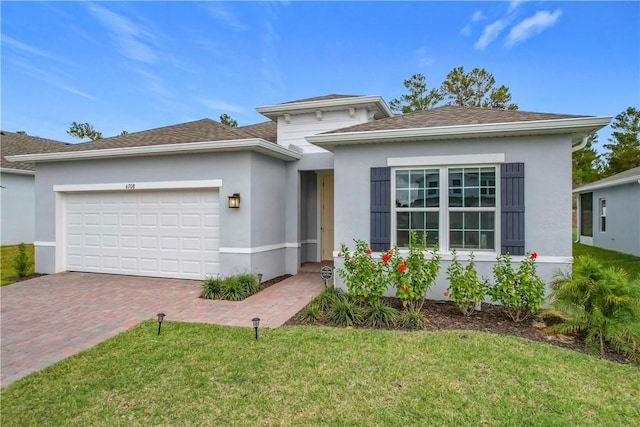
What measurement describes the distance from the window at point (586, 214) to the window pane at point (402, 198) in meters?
17.0

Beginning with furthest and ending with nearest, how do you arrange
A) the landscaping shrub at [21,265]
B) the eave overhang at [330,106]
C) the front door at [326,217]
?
the front door at [326,217] → the landscaping shrub at [21,265] → the eave overhang at [330,106]

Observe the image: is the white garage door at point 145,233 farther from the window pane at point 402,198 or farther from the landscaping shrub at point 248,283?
the window pane at point 402,198

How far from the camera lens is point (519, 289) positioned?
534 centimetres

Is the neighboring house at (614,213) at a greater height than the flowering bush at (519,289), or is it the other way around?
the neighboring house at (614,213)

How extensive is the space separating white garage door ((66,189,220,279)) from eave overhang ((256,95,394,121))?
2.90m

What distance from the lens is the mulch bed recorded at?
15.3 ft

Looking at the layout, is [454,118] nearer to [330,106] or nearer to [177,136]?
[330,106]

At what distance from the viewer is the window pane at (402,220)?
22.3 feet

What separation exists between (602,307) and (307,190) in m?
7.51

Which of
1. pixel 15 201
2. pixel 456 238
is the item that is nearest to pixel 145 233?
pixel 456 238

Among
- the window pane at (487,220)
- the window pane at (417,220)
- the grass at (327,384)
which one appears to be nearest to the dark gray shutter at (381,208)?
the window pane at (417,220)

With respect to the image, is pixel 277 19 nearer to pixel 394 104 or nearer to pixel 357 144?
pixel 357 144

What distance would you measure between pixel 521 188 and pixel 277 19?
9478mm

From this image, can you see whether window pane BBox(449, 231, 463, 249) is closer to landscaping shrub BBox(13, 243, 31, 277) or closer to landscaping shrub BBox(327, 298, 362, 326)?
landscaping shrub BBox(327, 298, 362, 326)
